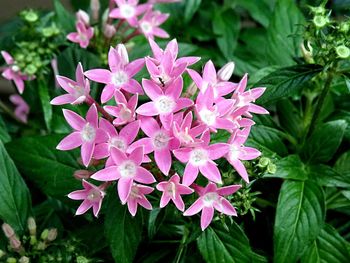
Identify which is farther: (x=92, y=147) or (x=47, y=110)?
(x=47, y=110)

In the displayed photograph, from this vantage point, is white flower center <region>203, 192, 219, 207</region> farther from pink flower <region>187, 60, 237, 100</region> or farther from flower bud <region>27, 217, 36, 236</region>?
flower bud <region>27, 217, 36, 236</region>

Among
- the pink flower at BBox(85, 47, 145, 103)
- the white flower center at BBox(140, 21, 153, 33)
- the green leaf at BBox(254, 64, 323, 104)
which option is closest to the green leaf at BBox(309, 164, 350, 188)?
the green leaf at BBox(254, 64, 323, 104)

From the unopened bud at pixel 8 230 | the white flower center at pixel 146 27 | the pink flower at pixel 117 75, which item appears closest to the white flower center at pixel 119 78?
the pink flower at pixel 117 75

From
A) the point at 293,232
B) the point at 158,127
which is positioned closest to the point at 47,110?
the point at 158,127

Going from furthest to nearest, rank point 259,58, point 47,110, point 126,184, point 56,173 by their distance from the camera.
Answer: point 259,58
point 47,110
point 56,173
point 126,184

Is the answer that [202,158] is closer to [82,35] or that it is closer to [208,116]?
[208,116]

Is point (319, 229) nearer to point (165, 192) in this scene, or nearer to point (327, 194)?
point (327, 194)
